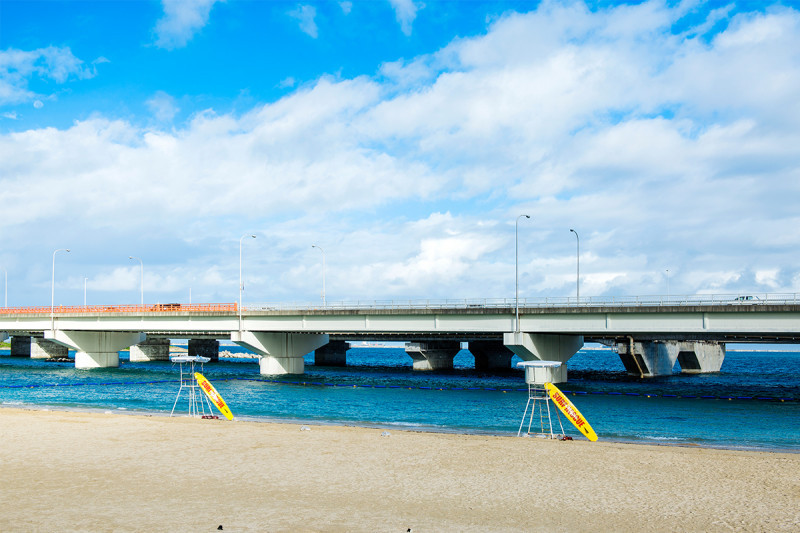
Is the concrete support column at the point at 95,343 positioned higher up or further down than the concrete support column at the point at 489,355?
higher up

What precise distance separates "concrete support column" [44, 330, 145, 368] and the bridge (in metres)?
0.13

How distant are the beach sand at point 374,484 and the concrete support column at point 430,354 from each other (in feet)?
242

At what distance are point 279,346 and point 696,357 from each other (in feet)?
204

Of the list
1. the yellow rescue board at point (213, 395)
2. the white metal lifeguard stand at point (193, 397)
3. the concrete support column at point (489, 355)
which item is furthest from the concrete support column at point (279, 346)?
the yellow rescue board at point (213, 395)

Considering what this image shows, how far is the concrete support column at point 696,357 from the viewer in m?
96.1

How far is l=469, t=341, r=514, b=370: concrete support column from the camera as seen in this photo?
102m

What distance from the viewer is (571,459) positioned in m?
21.4

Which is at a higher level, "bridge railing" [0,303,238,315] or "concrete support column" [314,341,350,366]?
"bridge railing" [0,303,238,315]

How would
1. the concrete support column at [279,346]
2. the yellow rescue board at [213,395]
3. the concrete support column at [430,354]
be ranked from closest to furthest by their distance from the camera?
the yellow rescue board at [213,395], the concrete support column at [279,346], the concrete support column at [430,354]

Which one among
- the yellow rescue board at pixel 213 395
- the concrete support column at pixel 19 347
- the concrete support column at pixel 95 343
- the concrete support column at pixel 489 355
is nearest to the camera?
the yellow rescue board at pixel 213 395

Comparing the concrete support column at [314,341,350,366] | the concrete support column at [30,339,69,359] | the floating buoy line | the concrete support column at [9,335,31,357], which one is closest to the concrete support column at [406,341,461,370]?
the concrete support column at [314,341,350,366]

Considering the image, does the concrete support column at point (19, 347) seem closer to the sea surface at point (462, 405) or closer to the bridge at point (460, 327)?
the bridge at point (460, 327)

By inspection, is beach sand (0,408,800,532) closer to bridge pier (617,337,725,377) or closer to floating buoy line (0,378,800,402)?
floating buoy line (0,378,800,402)

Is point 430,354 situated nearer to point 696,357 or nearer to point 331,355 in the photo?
point 331,355
